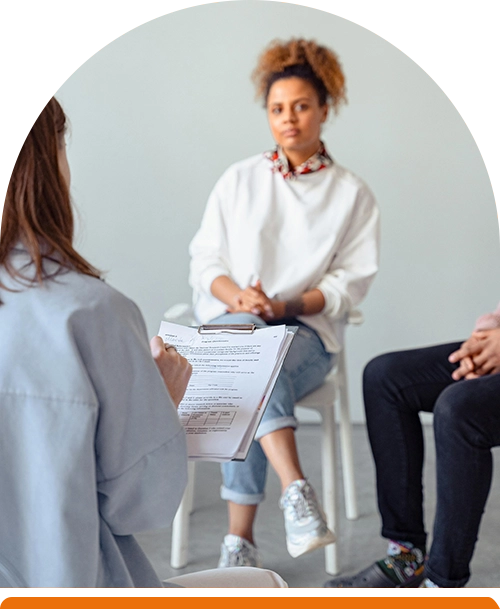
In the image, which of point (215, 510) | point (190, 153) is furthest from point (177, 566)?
point (190, 153)

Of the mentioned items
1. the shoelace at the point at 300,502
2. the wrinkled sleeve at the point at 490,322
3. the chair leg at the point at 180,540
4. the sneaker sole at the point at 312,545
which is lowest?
the chair leg at the point at 180,540

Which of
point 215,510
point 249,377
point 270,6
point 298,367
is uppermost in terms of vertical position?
point 270,6

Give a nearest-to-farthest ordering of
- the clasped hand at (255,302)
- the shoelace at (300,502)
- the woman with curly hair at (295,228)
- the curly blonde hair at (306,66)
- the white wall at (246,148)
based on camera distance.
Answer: the shoelace at (300,502) < the clasped hand at (255,302) < the woman with curly hair at (295,228) < the curly blonde hair at (306,66) < the white wall at (246,148)

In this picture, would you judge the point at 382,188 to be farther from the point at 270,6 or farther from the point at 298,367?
the point at 298,367

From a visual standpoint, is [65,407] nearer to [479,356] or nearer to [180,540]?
[479,356]

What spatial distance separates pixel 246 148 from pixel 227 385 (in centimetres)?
183

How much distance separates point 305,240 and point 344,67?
0.96 metres

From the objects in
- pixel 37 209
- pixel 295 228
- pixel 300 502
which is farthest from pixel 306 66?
pixel 37 209

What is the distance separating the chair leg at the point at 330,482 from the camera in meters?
1.79

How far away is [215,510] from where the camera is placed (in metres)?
2.16

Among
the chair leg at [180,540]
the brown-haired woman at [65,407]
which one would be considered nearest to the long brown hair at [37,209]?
the brown-haired woman at [65,407]

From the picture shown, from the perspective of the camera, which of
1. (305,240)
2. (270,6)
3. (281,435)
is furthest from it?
(270,6)

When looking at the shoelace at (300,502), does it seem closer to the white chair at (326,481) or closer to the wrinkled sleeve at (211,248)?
the white chair at (326,481)

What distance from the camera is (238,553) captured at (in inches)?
65.9
